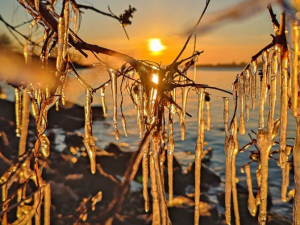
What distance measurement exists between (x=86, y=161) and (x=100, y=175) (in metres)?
0.75

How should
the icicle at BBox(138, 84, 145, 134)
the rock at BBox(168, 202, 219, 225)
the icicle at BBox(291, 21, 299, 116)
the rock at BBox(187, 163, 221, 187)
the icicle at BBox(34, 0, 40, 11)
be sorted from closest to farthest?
1. the icicle at BBox(291, 21, 299, 116)
2. the icicle at BBox(34, 0, 40, 11)
3. the icicle at BBox(138, 84, 145, 134)
4. the rock at BBox(168, 202, 219, 225)
5. the rock at BBox(187, 163, 221, 187)

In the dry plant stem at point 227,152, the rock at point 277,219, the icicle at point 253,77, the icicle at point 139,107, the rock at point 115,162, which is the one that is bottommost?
the rock at point 277,219

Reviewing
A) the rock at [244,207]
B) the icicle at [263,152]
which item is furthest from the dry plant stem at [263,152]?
the rock at [244,207]

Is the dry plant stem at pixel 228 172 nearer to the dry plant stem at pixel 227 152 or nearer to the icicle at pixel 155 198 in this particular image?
the dry plant stem at pixel 227 152

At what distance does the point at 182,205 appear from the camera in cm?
447

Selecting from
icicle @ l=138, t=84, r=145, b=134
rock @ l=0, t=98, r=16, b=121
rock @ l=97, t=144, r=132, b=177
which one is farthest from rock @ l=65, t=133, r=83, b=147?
icicle @ l=138, t=84, r=145, b=134

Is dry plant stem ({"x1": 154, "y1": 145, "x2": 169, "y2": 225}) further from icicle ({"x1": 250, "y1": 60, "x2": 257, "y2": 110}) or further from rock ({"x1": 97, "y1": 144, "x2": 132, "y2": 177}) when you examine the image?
rock ({"x1": 97, "y1": 144, "x2": 132, "y2": 177})

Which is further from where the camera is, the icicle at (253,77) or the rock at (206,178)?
the rock at (206,178)

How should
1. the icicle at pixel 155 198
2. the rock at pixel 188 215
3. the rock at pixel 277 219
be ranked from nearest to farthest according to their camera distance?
the icicle at pixel 155 198 < the rock at pixel 188 215 < the rock at pixel 277 219

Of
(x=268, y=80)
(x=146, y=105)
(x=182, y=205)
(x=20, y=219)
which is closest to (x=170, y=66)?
(x=146, y=105)

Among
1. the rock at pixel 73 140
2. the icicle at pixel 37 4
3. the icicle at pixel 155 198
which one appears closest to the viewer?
the icicle at pixel 37 4

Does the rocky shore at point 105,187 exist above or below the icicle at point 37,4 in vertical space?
below

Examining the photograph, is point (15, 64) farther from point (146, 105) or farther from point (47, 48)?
point (146, 105)

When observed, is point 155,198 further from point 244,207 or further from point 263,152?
point 244,207
